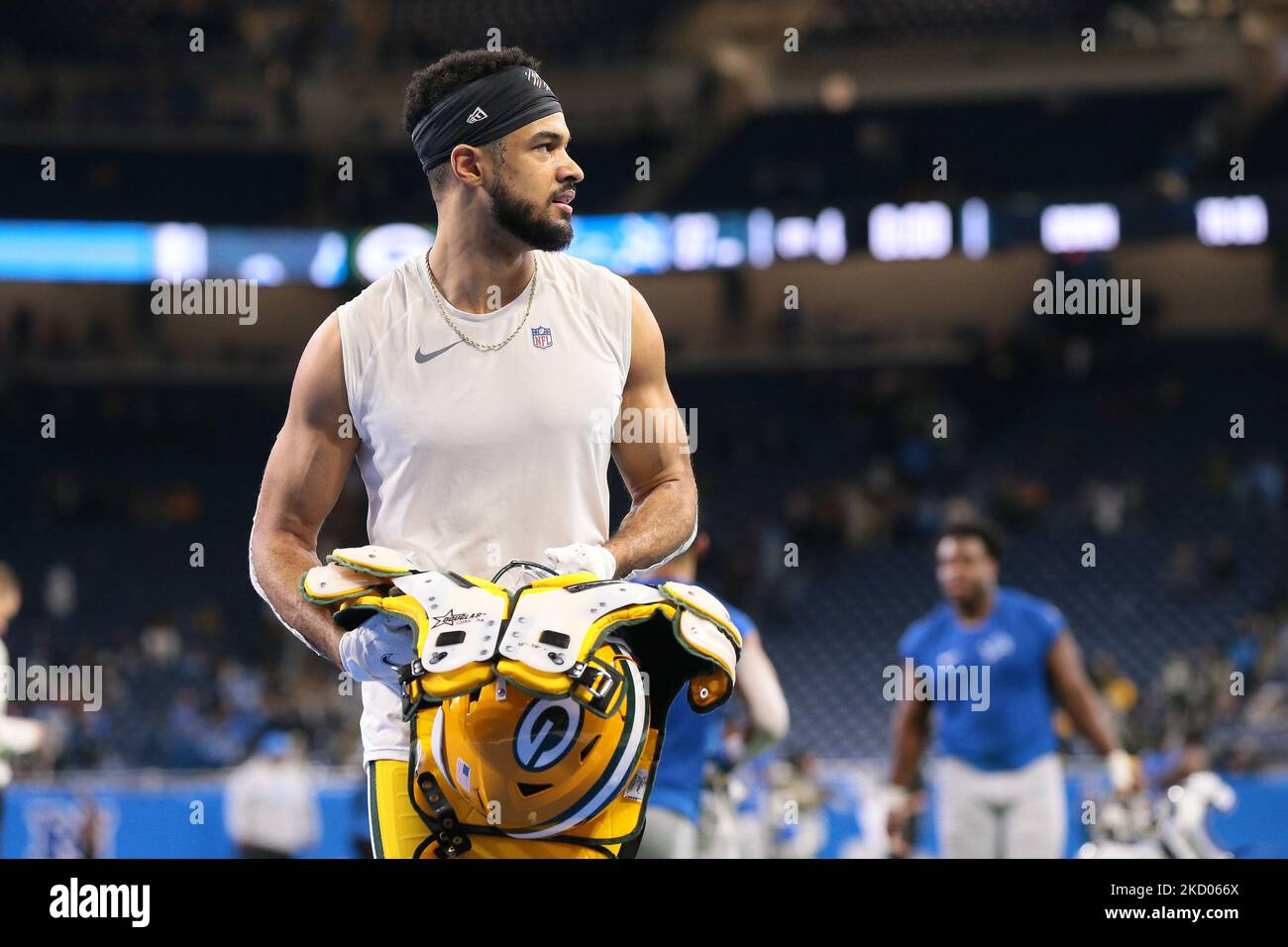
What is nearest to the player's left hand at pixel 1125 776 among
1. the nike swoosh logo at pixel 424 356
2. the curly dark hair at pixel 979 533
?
the curly dark hair at pixel 979 533

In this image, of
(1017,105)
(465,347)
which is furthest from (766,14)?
(465,347)

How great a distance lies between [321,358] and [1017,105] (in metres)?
21.9

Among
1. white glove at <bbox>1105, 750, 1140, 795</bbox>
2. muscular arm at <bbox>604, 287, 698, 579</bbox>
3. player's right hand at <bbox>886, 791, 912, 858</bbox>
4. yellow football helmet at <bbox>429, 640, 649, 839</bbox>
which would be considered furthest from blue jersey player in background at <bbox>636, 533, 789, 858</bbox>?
yellow football helmet at <bbox>429, 640, 649, 839</bbox>

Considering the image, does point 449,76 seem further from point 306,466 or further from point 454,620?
point 454,620

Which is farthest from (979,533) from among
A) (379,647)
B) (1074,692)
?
(379,647)

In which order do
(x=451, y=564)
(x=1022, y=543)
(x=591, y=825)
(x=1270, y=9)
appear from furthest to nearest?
1. (x=1270, y=9)
2. (x=1022, y=543)
3. (x=451, y=564)
4. (x=591, y=825)

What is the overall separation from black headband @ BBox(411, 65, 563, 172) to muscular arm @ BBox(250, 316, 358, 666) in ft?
1.48

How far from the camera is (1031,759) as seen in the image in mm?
7391

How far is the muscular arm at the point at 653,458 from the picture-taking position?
3248mm

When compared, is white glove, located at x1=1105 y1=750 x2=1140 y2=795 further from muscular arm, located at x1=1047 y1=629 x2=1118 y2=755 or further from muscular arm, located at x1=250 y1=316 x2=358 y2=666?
muscular arm, located at x1=250 y1=316 x2=358 y2=666

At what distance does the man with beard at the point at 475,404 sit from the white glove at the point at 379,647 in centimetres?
27

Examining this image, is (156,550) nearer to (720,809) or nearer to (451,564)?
(720,809)

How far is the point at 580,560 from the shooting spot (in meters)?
2.94

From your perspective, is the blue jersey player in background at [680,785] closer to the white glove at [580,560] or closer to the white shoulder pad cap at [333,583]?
the white glove at [580,560]
